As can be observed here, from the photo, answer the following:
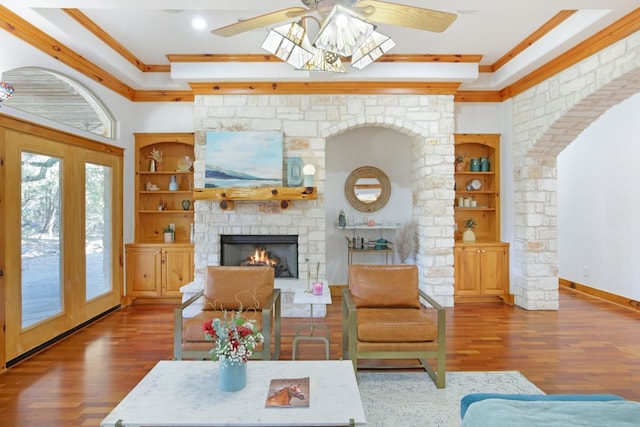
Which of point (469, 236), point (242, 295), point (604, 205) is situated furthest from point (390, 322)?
point (604, 205)

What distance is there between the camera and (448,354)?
12.2 feet

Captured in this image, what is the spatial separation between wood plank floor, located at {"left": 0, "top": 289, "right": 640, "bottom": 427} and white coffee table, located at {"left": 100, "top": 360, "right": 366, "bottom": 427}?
31.9 inches

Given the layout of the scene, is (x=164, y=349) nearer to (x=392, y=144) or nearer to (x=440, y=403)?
(x=440, y=403)

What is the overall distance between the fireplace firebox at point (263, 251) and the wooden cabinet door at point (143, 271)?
40.7 inches

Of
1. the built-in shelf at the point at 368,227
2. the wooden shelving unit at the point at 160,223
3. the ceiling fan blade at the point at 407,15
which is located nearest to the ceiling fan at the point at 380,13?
the ceiling fan blade at the point at 407,15

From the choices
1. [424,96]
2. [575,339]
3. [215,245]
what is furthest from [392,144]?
[575,339]

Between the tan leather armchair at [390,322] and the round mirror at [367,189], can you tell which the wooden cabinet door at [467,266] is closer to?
the round mirror at [367,189]

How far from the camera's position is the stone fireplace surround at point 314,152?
5281 millimetres

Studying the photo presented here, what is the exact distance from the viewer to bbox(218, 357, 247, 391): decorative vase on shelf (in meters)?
2.10

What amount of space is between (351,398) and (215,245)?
3.69 m

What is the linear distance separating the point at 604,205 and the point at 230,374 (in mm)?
6451

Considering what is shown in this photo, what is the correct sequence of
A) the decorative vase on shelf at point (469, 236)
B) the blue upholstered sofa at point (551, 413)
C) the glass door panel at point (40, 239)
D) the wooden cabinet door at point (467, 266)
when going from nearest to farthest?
1. the blue upholstered sofa at point (551, 413)
2. the glass door panel at point (40, 239)
3. the wooden cabinet door at point (467, 266)
4. the decorative vase on shelf at point (469, 236)

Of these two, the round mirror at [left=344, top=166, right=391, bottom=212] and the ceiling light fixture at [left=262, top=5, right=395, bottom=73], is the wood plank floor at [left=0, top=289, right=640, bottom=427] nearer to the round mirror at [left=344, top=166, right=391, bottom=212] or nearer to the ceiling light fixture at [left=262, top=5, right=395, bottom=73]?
the round mirror at [left=344, top=166, right=391, bottom=212]

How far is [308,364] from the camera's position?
248 cm
